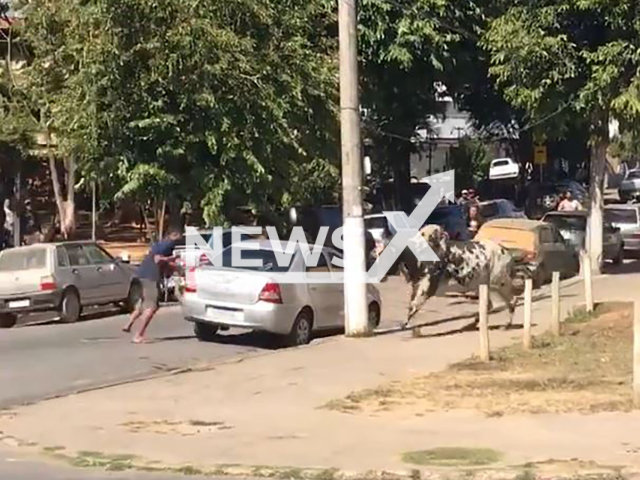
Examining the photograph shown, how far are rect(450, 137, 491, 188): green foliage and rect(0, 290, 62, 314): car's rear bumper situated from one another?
40.6m

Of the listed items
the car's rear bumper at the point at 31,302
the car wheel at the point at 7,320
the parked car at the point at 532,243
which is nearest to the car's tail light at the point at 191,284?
the car's rear bumper at the point at 31,302

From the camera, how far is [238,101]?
1128 inches

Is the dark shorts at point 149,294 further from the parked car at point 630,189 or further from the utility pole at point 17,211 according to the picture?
the parked car at point 630,189

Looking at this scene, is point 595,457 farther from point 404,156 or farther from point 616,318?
point 404,156

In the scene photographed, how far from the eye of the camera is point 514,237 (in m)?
30.5

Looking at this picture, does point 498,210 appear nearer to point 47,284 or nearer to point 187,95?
point 187,95

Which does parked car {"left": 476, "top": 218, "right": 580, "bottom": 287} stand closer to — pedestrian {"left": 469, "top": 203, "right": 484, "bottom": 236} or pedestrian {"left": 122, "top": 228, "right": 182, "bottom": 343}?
pedestrian {"left": 469, "top": 203, "right": 484, "bottom": 236}

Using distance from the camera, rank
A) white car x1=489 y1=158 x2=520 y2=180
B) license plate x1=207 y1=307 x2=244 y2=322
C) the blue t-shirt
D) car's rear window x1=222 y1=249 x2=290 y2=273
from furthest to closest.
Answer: white car x1=489 y1=158 x2=520 y2=180 → the blue t-shirt → car's rear window x1=222 y1=249 x2=290 y2=273 → license plate x1=207 y1=307 x2=244 y2=322

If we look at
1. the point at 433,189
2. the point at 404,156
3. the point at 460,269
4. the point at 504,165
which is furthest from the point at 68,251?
the point at 504,165

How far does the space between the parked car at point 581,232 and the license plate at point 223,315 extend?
53.6 ft

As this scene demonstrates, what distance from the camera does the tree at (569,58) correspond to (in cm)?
2925

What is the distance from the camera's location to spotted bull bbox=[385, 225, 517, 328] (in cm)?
2044

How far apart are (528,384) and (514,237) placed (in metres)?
16.4

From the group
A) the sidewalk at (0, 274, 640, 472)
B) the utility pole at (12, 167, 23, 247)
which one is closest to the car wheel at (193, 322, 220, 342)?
the sidewalk at (0, 274, 640, 472)
